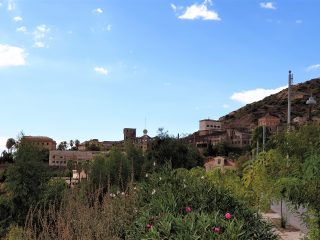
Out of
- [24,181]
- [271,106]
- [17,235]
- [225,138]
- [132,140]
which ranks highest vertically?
[271,106]

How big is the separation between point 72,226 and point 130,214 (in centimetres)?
95

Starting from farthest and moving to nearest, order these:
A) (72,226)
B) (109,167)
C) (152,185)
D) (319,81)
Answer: (319,81), (109,167), (152,185), (72,226)

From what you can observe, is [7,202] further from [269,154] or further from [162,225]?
[162,225]

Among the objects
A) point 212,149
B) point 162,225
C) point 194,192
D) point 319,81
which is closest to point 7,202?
point 194,192

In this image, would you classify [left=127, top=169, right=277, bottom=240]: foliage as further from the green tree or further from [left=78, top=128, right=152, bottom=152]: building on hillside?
the green tree

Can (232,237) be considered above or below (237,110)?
below

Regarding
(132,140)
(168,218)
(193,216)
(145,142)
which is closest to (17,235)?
(168,218)

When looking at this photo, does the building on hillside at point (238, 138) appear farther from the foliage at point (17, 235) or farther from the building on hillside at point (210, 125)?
the foliage at point (17, 235)

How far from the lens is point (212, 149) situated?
110m

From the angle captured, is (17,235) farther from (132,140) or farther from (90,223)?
(132,140)

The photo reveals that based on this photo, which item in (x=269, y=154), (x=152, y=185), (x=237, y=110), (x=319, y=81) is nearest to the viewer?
(x=152, y=185)

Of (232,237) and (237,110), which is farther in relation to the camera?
(237,110)

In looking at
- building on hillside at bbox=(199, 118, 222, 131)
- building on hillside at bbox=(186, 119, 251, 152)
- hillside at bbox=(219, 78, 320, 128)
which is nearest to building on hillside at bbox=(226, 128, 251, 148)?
building on hillside at bbox=(186, 119, 251, 152)

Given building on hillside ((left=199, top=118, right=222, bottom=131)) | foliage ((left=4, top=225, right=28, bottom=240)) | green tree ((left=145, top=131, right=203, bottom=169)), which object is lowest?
foliage ((left=4, top=225, right=28, bottom=240))
